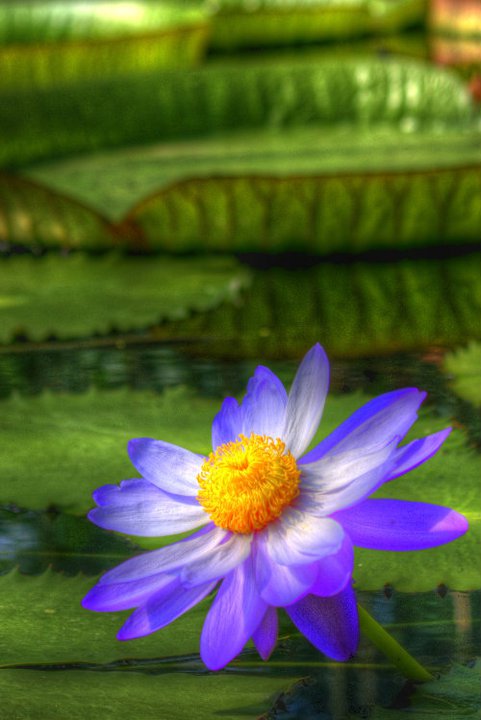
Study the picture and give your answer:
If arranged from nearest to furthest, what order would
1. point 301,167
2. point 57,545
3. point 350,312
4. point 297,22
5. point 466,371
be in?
point 57,545, point 466,371, point 350,312, point 301,167, point 297,22

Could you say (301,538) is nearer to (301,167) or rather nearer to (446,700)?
(446,700)

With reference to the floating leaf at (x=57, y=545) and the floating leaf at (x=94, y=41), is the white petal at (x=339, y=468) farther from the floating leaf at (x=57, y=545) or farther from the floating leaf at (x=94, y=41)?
the floating leaf at (x=94, y=41)

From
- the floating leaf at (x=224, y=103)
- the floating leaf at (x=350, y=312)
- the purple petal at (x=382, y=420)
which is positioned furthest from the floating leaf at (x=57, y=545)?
the floating leaf at (x=224, y=103)

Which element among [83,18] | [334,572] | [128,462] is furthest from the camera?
[83,18]

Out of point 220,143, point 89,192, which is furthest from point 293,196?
→ point 220,143

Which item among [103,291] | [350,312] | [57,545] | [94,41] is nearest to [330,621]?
[57,545]

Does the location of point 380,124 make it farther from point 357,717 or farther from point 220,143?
point 357,717
